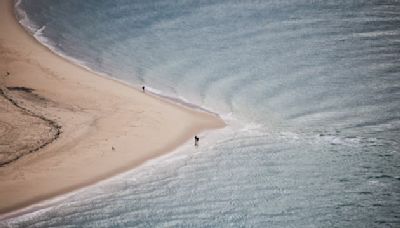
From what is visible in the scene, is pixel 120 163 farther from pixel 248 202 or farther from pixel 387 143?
pixel 387 143

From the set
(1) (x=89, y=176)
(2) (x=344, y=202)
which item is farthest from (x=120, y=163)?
(2) (x=344, y=202)

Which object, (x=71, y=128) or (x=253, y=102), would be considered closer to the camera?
(x=71, y=128)

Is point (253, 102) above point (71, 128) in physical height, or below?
above

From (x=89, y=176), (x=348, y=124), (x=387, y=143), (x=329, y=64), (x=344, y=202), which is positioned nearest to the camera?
(x=344, y=202)

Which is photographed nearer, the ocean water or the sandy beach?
the ocean water

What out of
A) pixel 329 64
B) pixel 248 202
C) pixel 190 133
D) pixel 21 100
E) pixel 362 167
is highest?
pixel 329 64
